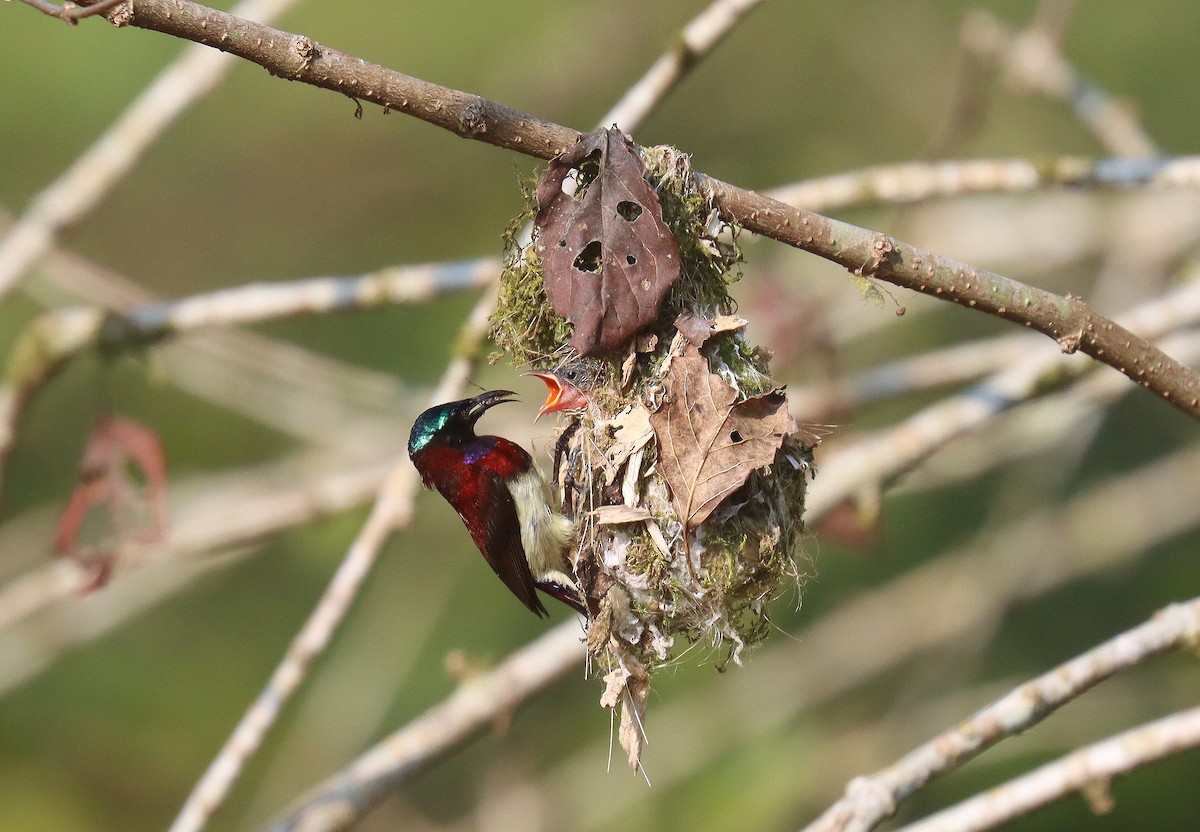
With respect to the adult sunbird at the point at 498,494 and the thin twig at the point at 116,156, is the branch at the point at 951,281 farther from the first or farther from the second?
the thin twig at the point at 116,156

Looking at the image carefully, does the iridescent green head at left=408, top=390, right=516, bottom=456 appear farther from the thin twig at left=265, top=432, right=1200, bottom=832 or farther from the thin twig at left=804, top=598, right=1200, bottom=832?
the thin twig at left=265, top=432, right=1200, bottom=832

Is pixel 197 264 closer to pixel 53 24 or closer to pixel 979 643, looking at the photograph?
pixel 53 24

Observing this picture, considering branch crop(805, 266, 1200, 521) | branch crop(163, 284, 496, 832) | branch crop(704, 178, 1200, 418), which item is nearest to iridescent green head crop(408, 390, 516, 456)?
branch crop(163, 284, 496, 832)

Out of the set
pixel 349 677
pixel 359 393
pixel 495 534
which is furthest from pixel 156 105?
pixel 349 677

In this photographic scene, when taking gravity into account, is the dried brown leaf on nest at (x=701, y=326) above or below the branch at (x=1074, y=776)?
above

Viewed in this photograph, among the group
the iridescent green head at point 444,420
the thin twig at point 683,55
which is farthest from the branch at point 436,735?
the thin twig at point 683,55

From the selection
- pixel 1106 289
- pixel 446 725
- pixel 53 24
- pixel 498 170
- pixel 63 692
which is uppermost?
pixel 53 24

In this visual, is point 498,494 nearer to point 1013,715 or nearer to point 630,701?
point 630,701

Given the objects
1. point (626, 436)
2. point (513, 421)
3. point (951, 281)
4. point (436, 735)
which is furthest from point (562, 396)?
point (513, 421)
